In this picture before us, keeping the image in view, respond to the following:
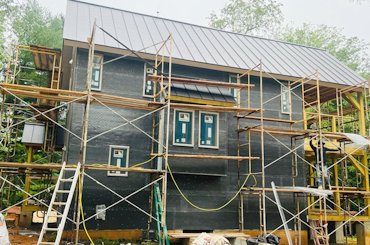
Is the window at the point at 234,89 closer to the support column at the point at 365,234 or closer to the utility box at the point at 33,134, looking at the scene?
the support column at the point at 365,234

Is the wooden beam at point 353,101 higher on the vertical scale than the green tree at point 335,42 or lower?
lower

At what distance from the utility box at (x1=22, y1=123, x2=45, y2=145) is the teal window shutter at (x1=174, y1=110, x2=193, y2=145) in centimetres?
641

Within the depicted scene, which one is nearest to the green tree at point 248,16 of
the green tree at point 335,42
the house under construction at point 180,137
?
the green tree at point 335,42

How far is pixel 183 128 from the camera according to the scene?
45.3 feet

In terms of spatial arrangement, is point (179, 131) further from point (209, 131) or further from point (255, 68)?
point (255, 68)

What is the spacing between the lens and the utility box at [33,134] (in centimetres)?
1545

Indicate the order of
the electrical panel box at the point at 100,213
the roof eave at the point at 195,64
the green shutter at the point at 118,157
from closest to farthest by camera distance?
1. the electrical panel box at the point at 100,213
2. the roof eave at the point at 195,64
3. the green shutter at the point at 118,157

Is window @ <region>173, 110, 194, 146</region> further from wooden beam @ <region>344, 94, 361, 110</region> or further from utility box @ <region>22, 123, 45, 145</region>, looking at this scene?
wooden beam @ <region>344, 94, 361, 110</region>

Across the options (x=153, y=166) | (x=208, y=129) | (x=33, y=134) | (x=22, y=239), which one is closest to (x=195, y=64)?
(x=208, y=129)

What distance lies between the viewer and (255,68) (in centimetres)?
1524

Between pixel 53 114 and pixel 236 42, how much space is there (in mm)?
9741

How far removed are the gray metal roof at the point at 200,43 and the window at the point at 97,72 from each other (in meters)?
0.73

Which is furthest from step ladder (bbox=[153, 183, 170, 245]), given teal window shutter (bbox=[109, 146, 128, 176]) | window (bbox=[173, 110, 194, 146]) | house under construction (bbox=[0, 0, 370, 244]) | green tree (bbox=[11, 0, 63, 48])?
green tree (bbox=[11, 0, 63, 48])

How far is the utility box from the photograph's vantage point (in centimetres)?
1545
